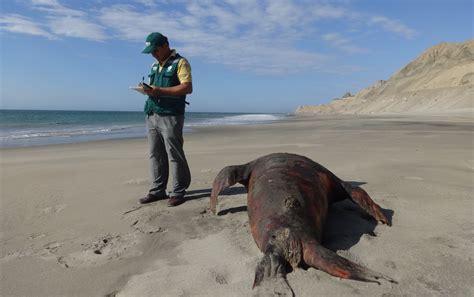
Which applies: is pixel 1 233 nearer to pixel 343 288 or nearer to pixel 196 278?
pixel 196 278

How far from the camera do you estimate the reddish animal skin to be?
2.53 meters

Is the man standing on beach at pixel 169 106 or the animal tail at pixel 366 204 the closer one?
the animal tail at pixel 366 204

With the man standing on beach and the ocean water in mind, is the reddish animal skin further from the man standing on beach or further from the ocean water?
the ocean water

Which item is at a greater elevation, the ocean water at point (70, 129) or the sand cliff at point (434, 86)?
the sand cliff at point (434, 86)

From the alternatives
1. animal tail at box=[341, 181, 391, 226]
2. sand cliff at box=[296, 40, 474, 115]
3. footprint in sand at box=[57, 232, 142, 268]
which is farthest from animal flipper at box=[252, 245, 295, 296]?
sand cliff at box=[296, 40, 474, 115]

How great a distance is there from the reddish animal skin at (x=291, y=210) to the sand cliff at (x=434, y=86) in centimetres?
2845

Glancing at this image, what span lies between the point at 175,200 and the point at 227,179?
0.85m

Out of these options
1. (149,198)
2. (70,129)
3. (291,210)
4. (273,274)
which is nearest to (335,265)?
(273,274)

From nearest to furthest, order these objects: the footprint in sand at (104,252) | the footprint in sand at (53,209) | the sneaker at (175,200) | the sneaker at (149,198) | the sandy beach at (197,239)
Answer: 1. the sandy beach at (197,239)
2. the footprint in sand at (104,252)
3. the footprint in sand at (53,209)
4. the sneaker at (175,200)
5. the sneaker at (149,198)

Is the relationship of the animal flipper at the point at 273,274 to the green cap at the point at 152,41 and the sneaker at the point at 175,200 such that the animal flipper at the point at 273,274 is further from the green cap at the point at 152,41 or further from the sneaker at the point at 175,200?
the green cap at the point at 152,41

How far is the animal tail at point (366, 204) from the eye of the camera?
3567mm

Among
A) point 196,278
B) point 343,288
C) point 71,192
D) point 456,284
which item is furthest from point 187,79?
point 456,284

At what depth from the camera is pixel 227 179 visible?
397 cm

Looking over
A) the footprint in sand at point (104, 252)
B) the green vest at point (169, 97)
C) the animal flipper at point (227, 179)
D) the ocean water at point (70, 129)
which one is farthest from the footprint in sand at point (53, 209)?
the ocean water at point (70, 129)
